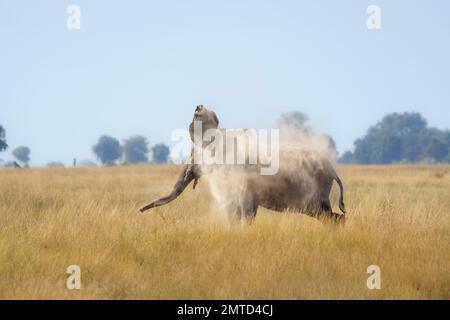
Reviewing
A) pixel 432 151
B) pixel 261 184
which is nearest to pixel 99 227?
pixel 261 184

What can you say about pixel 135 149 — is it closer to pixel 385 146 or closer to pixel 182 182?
pixel 385 146

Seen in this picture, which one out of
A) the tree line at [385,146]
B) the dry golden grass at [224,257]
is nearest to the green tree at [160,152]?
the tree line at [385,146]

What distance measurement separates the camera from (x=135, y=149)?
12781 centimetres

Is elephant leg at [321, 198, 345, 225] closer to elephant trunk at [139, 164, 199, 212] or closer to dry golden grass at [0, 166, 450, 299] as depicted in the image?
dry golden grass at [0, 166, 450, 299]

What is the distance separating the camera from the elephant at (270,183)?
953 cm

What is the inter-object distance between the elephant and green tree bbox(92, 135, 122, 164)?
387 feet

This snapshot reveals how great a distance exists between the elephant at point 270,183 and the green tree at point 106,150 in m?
118

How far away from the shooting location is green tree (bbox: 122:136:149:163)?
12731 centimetres

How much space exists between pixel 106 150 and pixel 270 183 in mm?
120355

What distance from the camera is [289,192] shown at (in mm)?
9797

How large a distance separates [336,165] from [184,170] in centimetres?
246

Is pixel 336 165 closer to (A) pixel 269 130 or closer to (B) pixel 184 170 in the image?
(A) pixel 269 130

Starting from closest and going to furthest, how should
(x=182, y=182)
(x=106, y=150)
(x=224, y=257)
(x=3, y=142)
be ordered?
(x=224, y=257) < (x=182, y=182) < (x=3, y=142) < (x=106, y=150)

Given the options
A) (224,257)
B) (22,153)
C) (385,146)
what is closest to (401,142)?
(385,146)
